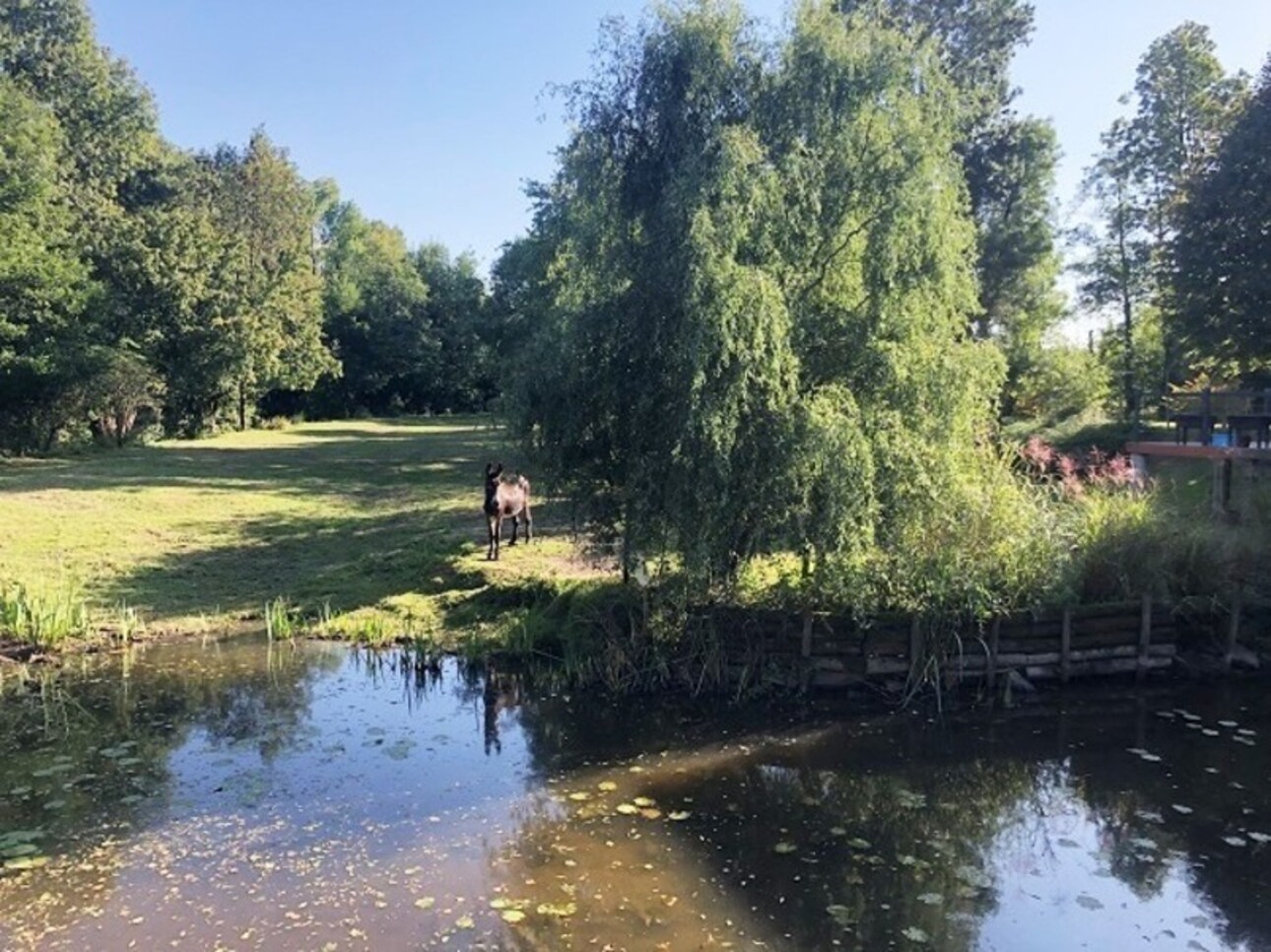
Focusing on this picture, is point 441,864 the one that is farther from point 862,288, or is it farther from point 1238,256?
point 1238,256

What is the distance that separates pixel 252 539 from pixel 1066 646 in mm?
13323

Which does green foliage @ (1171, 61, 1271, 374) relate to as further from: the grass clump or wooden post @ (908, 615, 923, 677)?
the grass clump

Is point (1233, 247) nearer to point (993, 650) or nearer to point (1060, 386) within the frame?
point (1060, 386)

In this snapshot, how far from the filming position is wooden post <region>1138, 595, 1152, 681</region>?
10.9m

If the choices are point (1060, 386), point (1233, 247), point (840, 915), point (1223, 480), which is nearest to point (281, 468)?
point (1223, 480)

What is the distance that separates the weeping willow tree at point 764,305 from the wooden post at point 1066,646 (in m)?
1.88

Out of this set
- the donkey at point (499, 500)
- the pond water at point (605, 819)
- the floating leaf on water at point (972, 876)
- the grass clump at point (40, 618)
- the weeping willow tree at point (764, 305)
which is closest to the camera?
the pond water at point (605, 819)

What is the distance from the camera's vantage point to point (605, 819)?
283 inches

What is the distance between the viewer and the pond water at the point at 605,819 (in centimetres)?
570

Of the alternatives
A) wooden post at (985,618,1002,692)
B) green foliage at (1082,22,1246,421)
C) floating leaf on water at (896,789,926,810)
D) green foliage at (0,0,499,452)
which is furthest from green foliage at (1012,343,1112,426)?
floating leaf on water at (896,789,926,810)

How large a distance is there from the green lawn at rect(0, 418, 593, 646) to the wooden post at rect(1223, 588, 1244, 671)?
27.0ft

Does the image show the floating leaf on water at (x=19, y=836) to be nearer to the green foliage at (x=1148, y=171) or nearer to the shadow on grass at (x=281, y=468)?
the shadow on grass at (x=281, y=468)

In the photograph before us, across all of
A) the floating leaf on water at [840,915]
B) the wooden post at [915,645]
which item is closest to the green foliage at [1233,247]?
the wooden post at [915,645]

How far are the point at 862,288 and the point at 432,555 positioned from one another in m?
7.86
